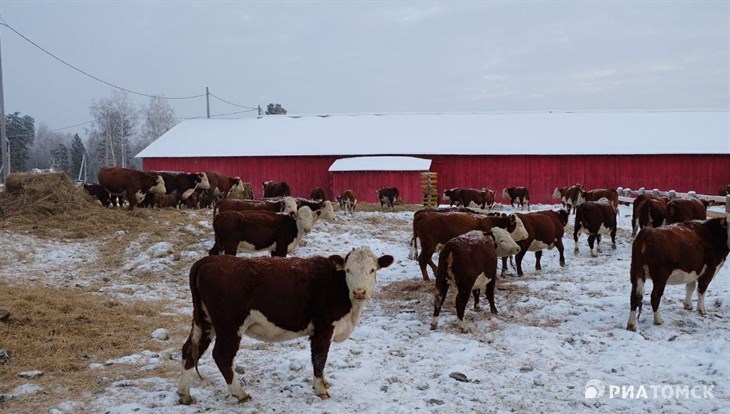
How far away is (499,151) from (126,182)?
937 inches

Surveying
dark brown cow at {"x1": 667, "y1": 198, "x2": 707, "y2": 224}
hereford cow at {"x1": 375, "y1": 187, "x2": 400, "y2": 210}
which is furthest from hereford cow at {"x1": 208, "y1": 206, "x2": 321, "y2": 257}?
hereford cow at {"x1": 375, "y1": 187, "x2": 400, "y2": 210}

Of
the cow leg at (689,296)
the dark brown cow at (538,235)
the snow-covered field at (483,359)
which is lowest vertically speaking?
the snow-covered field at (483,359)

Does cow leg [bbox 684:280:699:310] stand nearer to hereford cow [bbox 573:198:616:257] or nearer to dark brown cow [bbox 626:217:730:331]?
dark brown cow [bbox 626:217:730:331]

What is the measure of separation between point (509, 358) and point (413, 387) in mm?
1528

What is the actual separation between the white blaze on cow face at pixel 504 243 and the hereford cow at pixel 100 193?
1372 cm

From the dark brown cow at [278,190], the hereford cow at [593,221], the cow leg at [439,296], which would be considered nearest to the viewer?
the cow leg at [439,296]

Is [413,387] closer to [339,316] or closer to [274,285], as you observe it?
[339,316]

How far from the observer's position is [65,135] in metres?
151

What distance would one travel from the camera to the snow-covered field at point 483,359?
17.8ft

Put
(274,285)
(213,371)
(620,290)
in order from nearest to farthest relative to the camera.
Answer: (274,285) → (213,371) → (620,290)

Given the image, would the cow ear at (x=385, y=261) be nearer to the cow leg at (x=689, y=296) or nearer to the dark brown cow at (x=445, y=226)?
the dark brown cow at (x=445, y=226)

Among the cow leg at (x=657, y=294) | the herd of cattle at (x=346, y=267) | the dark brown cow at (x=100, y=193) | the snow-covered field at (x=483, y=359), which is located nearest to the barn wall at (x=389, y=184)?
the dark brown cow at (x=100, y=193)

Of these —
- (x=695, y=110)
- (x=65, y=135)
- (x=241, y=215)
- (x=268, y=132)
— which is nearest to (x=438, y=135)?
(x=268, y=132)

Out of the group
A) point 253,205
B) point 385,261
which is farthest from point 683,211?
point 385,261
